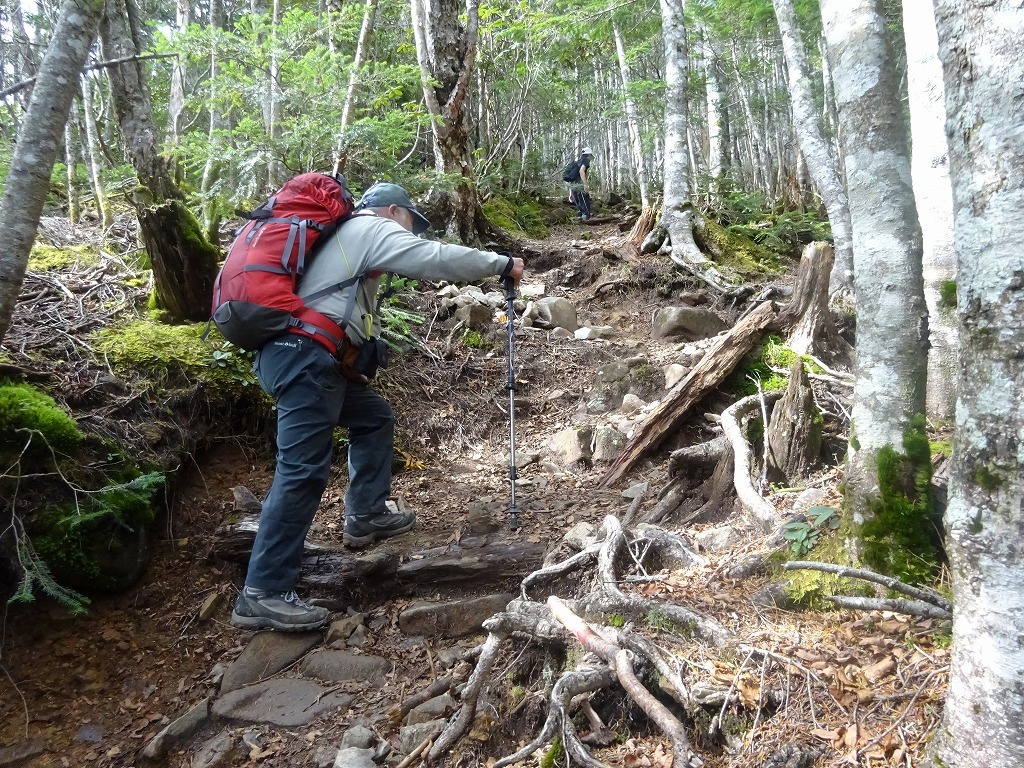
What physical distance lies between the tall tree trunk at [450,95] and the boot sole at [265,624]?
307 inches

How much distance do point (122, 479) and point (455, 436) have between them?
10.1 feet

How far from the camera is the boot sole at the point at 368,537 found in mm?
4520

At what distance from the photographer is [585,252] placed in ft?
39.6

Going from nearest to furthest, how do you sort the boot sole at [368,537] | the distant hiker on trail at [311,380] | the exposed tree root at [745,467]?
the exposed tree root at [745,467], the distant hiker on trail at [311,380], the boot sole at [368,537]

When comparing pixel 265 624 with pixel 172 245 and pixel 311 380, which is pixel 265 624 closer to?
pixel 311 380

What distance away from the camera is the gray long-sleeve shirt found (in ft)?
12.5

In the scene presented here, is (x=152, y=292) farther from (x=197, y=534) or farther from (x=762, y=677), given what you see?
(x=762, y=677)

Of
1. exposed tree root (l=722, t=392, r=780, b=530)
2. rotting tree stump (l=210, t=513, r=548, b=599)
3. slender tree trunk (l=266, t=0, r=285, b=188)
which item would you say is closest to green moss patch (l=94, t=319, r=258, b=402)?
rotting tree stump (l=210, t=513, r=548, b=599)

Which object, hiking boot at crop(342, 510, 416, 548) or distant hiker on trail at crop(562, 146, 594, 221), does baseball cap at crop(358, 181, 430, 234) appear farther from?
distant hiker on trail at crop(562, 146, 594, 221)

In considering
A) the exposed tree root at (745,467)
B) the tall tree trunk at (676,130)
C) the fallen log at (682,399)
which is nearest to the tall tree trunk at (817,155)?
the tall tree trunk at (676,130)

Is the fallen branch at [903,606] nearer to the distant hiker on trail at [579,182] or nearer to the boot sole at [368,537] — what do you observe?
the boot sole at [368,537]

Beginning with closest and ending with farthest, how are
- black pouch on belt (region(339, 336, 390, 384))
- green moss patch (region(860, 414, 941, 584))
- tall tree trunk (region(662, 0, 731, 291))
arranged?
green moss patch (region(860, 414, 941, 584)), black pouch on belt (region(339, 336, 390, 384)), tall tree trunk (region(662, 0, 731, 291))

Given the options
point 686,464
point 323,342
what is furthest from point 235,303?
point 686,464

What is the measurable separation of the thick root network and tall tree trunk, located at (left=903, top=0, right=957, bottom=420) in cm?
213
